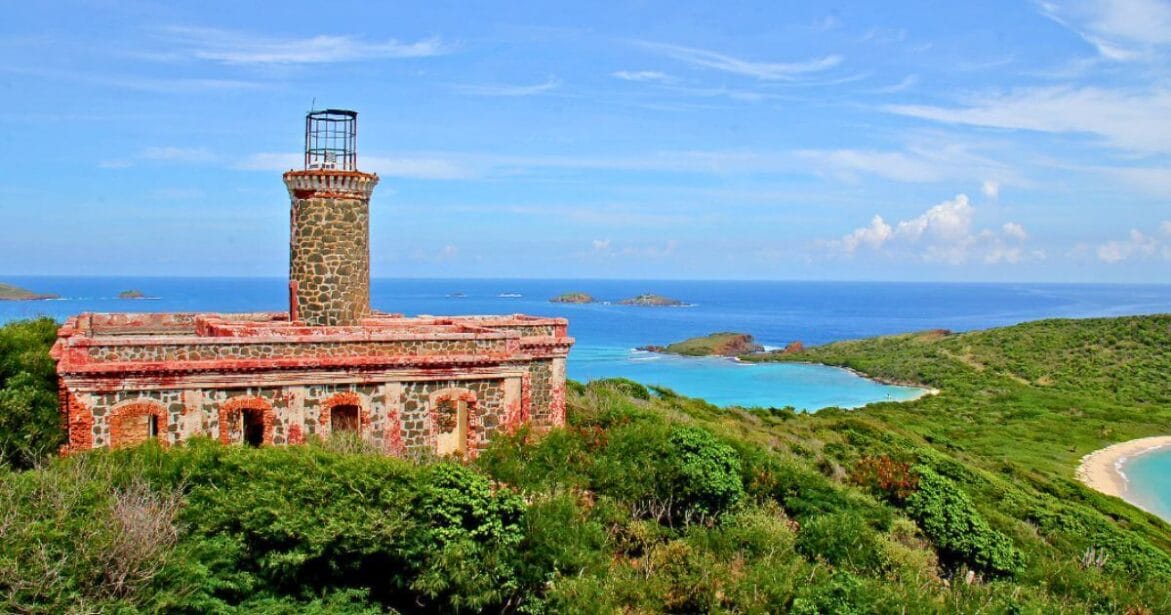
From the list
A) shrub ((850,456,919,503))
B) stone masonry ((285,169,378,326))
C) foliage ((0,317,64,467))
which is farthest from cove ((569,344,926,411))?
foliage ((0,317,64,467))

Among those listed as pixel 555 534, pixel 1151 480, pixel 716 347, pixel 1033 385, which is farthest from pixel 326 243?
pixel 716 347

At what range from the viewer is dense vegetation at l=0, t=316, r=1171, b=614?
12.8 metres

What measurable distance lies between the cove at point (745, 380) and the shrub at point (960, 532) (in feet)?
124

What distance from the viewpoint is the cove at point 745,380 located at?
218 ft

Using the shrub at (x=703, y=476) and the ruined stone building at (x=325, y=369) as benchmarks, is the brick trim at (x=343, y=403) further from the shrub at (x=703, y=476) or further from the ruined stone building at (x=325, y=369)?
the shrub at (x=703, y=476)

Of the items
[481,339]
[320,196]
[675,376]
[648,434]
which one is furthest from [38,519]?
[675,376]

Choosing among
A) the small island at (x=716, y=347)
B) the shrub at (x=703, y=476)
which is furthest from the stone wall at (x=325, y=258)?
the small island at (x=716, y=347)

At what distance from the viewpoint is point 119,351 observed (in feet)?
54.1

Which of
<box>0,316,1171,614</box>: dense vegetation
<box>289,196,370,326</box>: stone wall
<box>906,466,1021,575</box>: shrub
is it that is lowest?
<box>906,466,1021,575</box>: shrub

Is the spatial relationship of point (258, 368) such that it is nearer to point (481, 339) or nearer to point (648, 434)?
point (481, 339)

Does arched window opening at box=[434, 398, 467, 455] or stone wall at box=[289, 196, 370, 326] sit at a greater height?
stone wall at box=[289, 196, 370, 326]

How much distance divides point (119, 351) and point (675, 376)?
228ft

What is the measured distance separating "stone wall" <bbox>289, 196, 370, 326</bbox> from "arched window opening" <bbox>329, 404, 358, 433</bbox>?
3.59 metres

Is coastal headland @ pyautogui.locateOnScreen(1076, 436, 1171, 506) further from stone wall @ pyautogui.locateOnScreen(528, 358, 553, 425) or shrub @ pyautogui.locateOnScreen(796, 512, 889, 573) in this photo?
stone wall @ pyautogui.locateOnScreen(528, 358, 553, 425)
